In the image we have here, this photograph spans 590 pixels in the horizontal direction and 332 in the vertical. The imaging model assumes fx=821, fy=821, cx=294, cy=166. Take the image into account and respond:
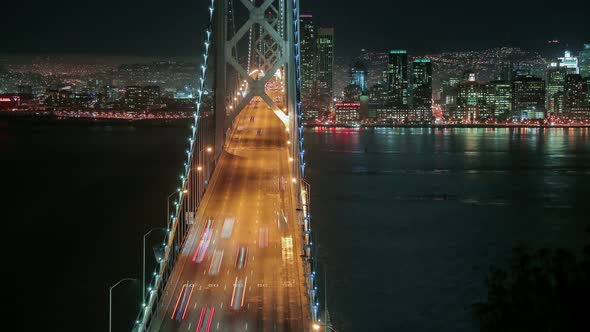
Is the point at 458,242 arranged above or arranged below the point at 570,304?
below

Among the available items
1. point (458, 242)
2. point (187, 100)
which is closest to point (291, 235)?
point (458, 242)

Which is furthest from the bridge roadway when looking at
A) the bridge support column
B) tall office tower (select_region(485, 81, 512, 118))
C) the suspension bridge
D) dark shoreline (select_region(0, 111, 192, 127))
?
tall office tower (select_region(485, 81, 512, 118))

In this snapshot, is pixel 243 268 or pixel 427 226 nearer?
pixel 243 268

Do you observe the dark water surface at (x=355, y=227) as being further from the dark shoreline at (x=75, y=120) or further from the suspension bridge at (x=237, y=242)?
the dark shoreline at (x=75, y=120)

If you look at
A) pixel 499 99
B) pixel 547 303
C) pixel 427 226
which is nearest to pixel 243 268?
pixel 547 303

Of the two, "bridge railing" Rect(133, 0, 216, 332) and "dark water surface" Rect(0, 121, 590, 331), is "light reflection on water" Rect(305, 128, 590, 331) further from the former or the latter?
"bridge railing" Rect(133, 0, 216, 332)

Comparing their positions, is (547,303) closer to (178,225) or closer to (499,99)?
(178,225)

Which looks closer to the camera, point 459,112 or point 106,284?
point 106,284

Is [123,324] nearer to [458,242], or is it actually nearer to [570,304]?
[570,304]
